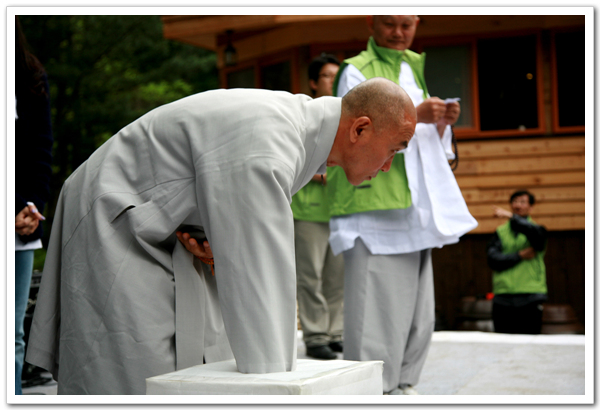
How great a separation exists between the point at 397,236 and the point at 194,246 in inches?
63.4

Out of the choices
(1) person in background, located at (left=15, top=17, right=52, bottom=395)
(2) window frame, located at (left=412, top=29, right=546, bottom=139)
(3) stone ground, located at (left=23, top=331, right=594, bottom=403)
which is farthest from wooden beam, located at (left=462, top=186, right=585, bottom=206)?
(1) person in background, located at (left=15, top=17, right=52, bottom=395)

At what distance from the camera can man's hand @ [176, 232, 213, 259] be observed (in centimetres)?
177

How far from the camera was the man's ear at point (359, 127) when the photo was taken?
1.88 m

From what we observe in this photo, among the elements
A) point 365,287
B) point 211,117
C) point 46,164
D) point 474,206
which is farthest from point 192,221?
point 474,206

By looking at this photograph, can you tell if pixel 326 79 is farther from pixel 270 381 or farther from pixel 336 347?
pixel 270 381

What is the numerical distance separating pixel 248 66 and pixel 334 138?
317 inches

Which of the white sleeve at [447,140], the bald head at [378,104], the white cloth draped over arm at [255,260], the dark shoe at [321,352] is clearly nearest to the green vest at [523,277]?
the dark shoe at [321,352]

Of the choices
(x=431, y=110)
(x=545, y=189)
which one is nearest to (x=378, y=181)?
(x=431, y=110)

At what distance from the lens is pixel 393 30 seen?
3.38 m

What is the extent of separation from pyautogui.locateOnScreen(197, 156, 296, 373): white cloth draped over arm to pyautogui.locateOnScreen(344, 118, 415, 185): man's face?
400mm

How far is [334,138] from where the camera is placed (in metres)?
1.87

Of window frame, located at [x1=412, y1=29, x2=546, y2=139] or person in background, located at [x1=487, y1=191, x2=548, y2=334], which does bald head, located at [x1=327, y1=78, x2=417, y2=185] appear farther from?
window frame, located at [x1=412, y1=29, x2=546, y2=139]

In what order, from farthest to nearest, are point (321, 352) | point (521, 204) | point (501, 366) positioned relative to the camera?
point (521, 204)
point (321, 352)
point (501, 366)

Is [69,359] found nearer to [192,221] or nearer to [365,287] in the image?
[192,221]
